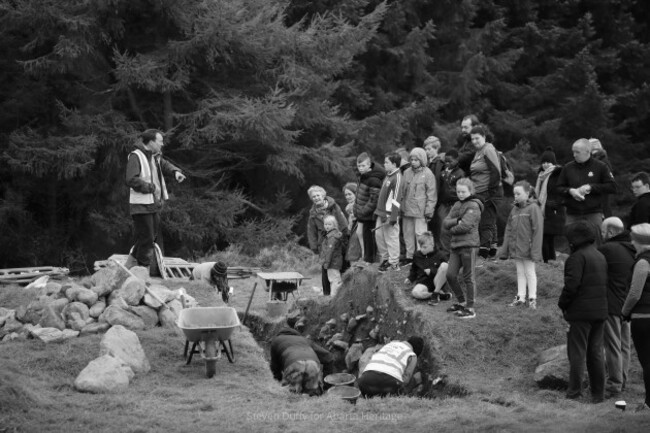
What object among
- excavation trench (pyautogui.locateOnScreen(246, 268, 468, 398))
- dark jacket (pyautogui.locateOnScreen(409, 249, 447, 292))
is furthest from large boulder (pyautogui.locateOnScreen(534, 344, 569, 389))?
dark jacket (pyautogui.locateOnScreen(409, 249, 447, 292))

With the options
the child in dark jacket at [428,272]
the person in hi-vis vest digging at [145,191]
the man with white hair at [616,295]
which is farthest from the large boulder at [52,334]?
the man with white hair at [616,295]

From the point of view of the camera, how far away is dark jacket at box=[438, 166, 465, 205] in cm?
1292

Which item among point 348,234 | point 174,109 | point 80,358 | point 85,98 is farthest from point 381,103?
point 80,358

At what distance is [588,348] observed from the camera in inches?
360

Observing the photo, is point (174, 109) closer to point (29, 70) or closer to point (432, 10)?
point (29, 70)

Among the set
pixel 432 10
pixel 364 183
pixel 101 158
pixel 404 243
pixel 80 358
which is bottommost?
pixel 80 358

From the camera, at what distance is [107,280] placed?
11742mm

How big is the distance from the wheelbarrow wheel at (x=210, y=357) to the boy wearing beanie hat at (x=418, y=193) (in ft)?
13.8

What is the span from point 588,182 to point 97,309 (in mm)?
6661

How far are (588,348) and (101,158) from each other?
1513 centimetres

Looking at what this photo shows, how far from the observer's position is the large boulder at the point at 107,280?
1164 centimetres

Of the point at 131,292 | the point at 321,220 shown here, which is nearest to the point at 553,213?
the point at 321,220

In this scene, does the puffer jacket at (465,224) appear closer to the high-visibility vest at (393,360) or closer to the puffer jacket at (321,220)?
the high-visibility vest at (393,360)

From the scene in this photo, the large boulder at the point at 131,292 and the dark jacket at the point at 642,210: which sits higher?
the dark jacket at the point at 642,210
